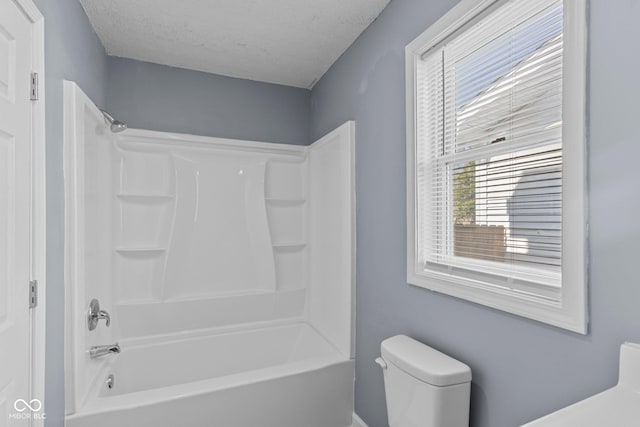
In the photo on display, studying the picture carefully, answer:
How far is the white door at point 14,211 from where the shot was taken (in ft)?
3.49

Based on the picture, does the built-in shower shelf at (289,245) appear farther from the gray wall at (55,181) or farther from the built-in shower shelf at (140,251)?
the gray wall at (55,181)

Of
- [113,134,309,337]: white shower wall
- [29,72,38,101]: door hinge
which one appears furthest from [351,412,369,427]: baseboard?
[29,72,38,101]: door hinge

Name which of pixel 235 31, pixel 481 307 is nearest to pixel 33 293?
pixel 481 307

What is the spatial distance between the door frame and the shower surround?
285 mm

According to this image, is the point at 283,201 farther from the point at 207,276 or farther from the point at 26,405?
the point at 26,405

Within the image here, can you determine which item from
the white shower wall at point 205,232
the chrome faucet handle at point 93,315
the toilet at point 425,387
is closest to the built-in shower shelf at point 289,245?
the white shower wall at point 205,232

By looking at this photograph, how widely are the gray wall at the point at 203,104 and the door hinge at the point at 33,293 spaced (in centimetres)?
158

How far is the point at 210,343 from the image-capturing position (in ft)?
8.44

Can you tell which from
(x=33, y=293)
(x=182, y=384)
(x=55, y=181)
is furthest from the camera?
(x=182, y=384)

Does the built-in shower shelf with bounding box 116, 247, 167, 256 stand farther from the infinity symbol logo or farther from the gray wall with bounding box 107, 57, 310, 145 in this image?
the infinity symbol logo

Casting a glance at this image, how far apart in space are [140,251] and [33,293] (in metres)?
1.25

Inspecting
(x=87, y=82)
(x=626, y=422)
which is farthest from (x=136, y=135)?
(x=626, y=422)

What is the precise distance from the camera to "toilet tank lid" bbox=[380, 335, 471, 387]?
124 centimetres

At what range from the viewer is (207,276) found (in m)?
2.65
